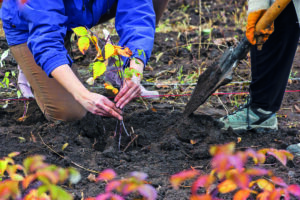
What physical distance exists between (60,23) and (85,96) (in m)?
0.54

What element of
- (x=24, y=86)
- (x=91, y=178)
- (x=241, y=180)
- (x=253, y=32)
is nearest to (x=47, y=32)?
(x=91, y=178)

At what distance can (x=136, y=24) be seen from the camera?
2.49 m

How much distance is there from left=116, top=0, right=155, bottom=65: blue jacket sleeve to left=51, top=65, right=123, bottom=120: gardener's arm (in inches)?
18.0

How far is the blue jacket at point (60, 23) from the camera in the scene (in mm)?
2133

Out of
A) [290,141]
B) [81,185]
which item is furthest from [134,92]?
[290,141]

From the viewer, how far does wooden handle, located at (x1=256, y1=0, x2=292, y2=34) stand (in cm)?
207

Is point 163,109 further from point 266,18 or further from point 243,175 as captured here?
point 243,175

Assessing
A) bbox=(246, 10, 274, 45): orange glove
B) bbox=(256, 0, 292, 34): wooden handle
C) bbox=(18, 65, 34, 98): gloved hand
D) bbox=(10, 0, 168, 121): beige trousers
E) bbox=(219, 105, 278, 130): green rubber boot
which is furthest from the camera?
bbox=(18, 65, 34, 98): gloved hand

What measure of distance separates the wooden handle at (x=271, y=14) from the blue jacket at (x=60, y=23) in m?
0.71

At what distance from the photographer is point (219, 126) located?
8.50ft

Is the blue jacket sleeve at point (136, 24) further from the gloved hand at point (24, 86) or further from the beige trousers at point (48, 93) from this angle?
the gloved hand at point (24, 86)

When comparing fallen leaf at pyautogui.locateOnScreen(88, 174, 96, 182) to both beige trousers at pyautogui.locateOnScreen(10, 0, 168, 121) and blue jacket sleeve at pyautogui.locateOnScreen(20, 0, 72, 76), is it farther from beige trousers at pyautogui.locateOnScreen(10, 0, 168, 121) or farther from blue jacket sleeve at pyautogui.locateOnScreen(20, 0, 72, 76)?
beige trousers at pyautogui.locateOnScreen(10, 0, 168, 121)

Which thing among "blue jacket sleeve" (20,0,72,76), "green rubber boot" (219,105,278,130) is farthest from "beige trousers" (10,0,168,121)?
"green rubber boot" (219,105,278,130)

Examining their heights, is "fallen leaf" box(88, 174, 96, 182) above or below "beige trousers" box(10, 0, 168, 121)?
below
